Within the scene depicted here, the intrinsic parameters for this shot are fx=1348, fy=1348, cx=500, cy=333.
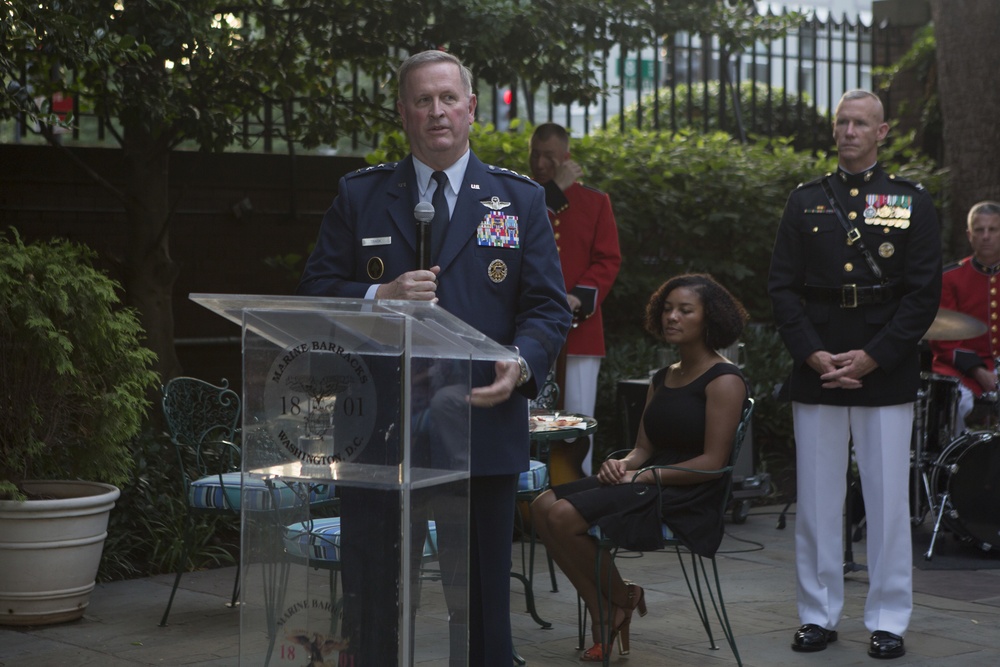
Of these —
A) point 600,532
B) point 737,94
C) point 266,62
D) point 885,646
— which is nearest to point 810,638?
point 885,646

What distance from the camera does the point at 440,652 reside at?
346 cm

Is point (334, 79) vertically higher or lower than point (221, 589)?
higher

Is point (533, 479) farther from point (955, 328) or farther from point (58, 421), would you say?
point (955, 328)

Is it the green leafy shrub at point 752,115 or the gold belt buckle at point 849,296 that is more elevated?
the green leafy shrub at point 752,115

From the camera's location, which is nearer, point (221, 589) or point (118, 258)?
point (221, 589)

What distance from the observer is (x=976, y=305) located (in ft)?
27.6

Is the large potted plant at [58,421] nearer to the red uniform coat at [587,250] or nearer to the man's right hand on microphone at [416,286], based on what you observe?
the red uniform coat at [587,250]

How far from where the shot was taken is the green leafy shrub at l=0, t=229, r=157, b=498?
595cm

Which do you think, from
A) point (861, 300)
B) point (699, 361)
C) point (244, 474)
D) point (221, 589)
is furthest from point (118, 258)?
point (244, 474)

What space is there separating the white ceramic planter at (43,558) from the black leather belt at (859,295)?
3.29 metres

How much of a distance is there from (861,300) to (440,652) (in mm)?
2745

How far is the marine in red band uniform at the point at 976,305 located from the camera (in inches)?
321

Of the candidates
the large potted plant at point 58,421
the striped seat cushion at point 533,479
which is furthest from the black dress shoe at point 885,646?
the large potted plant at point 58,421

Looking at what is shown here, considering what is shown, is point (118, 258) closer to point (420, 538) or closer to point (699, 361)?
point (699, 361)
